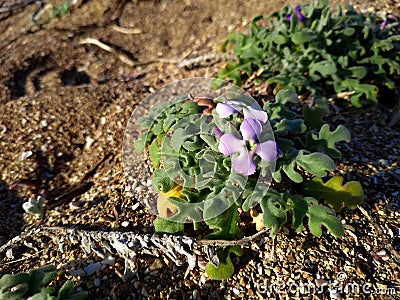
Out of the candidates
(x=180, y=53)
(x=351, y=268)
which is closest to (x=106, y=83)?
(x=180, y=53)

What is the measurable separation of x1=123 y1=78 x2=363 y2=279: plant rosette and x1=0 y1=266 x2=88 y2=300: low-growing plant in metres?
0.54

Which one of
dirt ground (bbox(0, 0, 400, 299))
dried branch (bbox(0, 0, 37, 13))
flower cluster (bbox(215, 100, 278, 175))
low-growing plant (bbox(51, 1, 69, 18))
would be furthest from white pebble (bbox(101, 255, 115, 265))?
dried branch (bbox(0, 0, 37, 13))

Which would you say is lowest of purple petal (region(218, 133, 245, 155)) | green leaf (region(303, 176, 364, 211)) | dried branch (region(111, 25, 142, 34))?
dried branch (region(111, 25, 142, 34))

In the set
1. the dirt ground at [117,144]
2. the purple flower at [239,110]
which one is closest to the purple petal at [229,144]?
the purple flower at [239,110]

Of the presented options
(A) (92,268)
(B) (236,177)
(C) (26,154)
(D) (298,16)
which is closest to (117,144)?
(C) (26,154)

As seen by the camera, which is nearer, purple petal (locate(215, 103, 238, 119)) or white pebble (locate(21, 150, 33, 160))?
purple petal (locate(215, 103, 238, 119))

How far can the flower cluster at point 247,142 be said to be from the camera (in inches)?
81.0

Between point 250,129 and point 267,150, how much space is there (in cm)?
14

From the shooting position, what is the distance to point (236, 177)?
2.18 m

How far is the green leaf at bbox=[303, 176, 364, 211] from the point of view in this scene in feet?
7.53

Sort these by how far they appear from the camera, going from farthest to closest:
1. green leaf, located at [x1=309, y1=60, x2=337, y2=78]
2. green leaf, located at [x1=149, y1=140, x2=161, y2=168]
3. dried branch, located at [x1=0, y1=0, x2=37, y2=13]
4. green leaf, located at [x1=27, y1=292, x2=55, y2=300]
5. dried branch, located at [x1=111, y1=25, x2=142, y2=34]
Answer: dried branch, located at [x1=0, y1=0, x2=37, y2=13] → dried branch, located at [x1=111, y1=25, x2=142, y2=34] → green leaf, located at [x1=309, y1=60, x2=337, y2=78] → green leaf, located at [x1=149, y1=140, x2=161, y2=168] → green leaf, located at [x1=27, y1=292, x2=55, y2=300]

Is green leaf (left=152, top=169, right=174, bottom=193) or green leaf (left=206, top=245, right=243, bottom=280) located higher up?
green leaf (left=152, top=169, right=174, bottom=193)

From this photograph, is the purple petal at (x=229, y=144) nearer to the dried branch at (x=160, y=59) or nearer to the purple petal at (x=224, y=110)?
the purple petal at (x=224, y=110)

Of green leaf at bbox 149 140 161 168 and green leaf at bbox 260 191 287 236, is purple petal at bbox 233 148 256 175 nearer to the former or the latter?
green leaf at bbox 260 191 287 236
